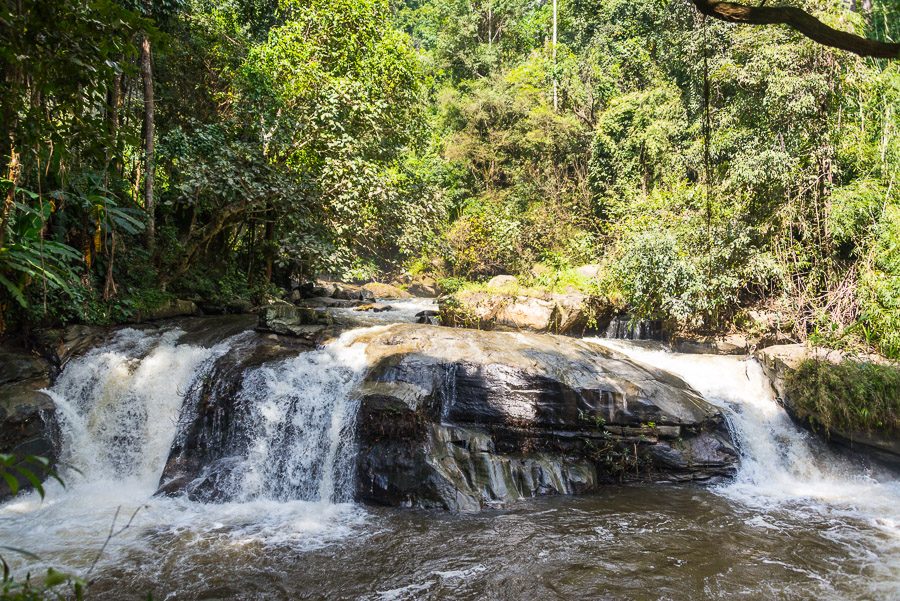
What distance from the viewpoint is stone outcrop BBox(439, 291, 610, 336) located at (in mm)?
13070

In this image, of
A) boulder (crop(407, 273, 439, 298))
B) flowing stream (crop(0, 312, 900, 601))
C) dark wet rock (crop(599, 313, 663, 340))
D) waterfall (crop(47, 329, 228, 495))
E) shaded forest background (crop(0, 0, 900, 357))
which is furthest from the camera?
boulder (crop(407, 273, 439, 298))

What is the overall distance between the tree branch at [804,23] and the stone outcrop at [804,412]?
677cm

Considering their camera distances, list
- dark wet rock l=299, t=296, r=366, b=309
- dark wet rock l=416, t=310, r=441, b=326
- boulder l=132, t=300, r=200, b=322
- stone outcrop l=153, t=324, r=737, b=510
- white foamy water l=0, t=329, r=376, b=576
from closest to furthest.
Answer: white foamy water l=0, t=329, r=376, b=576, stone outcrop l=153, t=324, r=737, b=510, boulder l=132, t=300, r=200, b=322, dark wet rock l=416, t=310, r=441, b=326, dark wet rock l=299, t=296, r=366, b=309

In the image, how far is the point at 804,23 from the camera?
2973 millimetres

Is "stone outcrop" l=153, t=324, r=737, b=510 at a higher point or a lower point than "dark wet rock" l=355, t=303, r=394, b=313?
lower

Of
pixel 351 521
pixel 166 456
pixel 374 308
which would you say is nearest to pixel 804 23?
pixel 351 521

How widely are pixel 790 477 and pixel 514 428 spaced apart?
4235 millimetres

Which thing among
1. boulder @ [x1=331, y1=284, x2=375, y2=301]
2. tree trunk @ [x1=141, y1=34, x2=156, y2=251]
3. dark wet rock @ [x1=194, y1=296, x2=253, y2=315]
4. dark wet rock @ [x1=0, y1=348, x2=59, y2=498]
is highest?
tree trunk @ [x1=141, y1=34, x2=156, y2=251]

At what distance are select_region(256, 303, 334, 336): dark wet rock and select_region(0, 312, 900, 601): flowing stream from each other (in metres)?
0.70

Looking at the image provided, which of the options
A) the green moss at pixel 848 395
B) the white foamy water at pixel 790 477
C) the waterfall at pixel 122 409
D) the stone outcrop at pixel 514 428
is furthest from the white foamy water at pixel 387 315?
the green moss at pixel 848 395

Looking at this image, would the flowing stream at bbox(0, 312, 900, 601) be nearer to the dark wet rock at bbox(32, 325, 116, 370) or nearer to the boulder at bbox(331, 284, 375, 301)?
the dark wet rock at bbox(32, 325, 116, 370)

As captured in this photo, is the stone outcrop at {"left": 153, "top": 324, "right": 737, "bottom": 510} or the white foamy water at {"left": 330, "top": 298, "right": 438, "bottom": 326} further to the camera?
the white foamy water at {"left": 330, "top": 298, "right": 438, "bottom": 326}

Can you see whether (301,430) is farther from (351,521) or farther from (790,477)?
(790,477)

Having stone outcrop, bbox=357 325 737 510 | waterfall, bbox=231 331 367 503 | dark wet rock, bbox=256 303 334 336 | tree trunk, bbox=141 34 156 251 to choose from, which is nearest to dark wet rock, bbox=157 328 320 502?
waterfall, bbox=231 331 367 503
